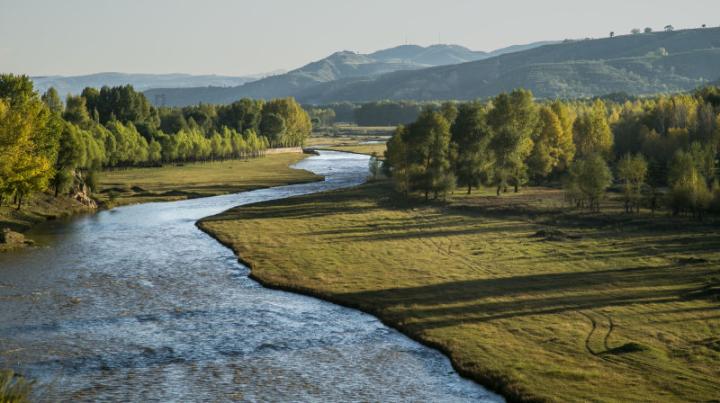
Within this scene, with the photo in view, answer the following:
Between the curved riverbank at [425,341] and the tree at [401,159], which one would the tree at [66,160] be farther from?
the tree at [401,159]

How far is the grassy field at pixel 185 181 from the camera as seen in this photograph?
13012 cm

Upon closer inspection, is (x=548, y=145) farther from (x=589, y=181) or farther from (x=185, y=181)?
(x=185, y=181)

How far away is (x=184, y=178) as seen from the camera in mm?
161625

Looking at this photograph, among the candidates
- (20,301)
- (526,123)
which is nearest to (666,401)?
(20,301)

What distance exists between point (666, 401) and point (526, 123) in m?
101

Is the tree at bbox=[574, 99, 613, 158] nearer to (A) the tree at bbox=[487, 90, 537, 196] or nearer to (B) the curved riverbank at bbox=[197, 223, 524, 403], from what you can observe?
(A) the tree at bbox=[487, 90, 537, 196]

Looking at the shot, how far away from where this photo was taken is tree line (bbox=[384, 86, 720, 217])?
334ft

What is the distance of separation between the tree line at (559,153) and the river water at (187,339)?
5419 centimetres

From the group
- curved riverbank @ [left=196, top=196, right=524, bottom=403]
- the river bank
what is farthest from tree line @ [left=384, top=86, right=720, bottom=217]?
curved riverbank @ [left=196, top=196, right=524, bottom=403]

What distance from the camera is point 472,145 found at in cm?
12256

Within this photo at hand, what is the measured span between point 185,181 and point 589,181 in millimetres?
90073

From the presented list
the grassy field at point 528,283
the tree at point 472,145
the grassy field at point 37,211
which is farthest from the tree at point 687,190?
the grassy field at point 37,211

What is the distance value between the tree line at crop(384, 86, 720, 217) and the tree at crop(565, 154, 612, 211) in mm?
145

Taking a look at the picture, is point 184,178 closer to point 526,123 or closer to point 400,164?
point 400,164
